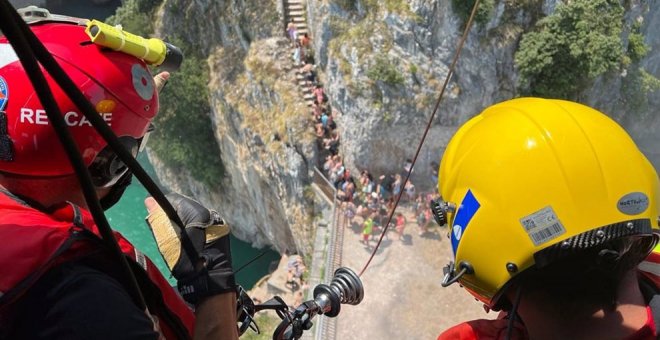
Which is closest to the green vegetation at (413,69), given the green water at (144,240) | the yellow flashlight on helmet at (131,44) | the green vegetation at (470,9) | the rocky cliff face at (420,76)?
the rocky cliff face at (420,76)

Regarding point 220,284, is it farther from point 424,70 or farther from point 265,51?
point 265,51

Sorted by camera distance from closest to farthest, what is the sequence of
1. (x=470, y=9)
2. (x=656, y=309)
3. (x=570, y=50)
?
(x=656, y=309) → (x=570, y=50) → (x=470, y=9)

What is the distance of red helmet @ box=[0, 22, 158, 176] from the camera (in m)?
2.20

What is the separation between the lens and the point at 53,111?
1.65m

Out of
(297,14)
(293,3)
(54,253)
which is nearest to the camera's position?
(54,253)

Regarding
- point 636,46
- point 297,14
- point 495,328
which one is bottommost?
point 636,46

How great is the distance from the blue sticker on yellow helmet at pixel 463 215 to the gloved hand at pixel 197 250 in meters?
1.02

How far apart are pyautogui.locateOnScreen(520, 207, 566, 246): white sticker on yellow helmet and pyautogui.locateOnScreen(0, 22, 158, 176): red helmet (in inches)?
69.0

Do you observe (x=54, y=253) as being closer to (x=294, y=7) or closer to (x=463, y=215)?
(x=463, y=215)

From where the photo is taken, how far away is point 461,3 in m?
17.6

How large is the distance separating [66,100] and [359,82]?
56.2 feet

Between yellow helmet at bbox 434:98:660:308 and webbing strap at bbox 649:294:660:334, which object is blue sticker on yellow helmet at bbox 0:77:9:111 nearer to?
yellow helmet at bbox 434:98:660:308

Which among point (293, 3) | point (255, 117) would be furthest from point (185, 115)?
point (293, 3)

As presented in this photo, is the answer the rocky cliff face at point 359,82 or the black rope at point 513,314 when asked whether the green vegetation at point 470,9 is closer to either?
the rocky cliff face at point 359,82
